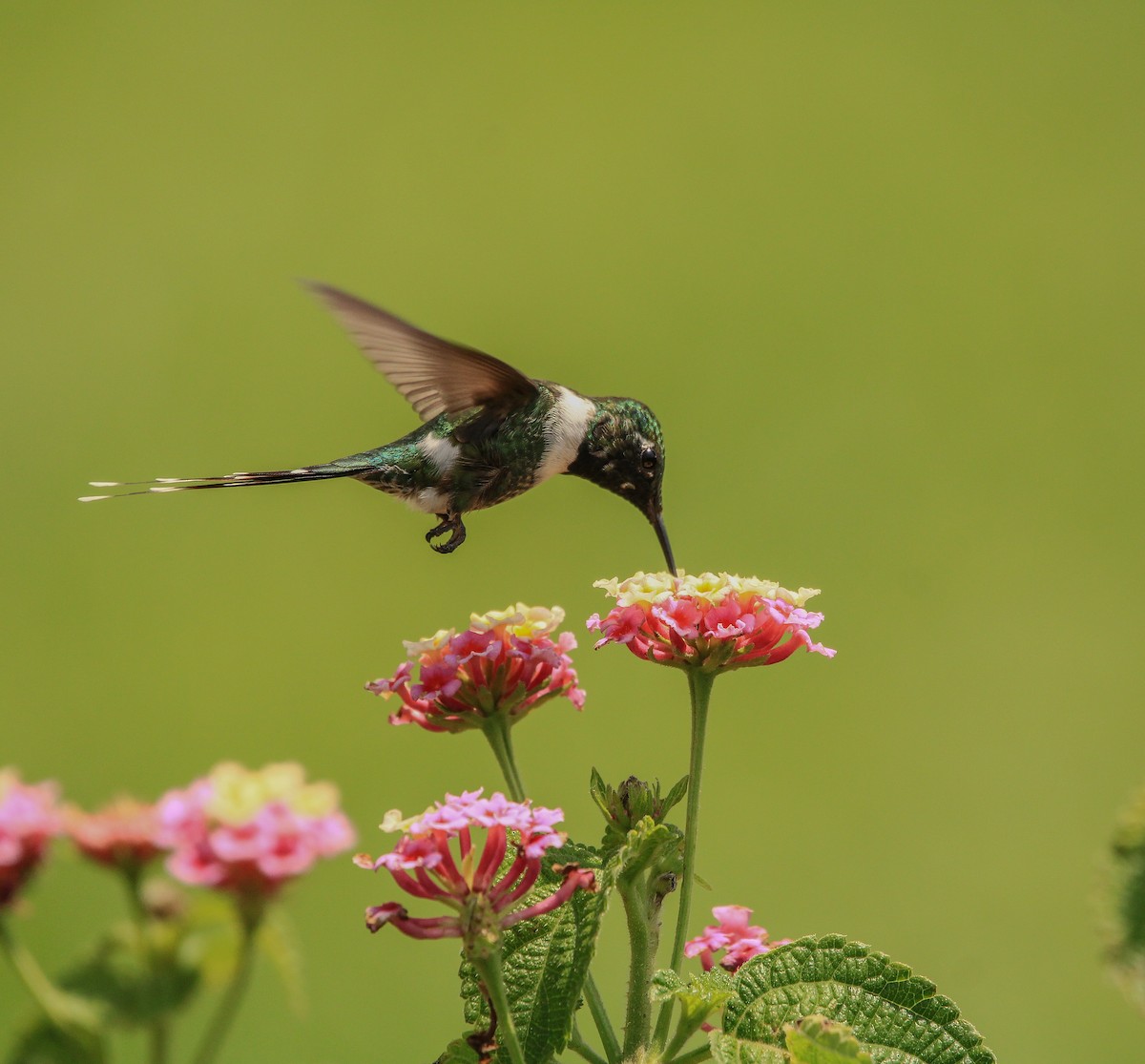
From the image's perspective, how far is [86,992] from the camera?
795 millimetres

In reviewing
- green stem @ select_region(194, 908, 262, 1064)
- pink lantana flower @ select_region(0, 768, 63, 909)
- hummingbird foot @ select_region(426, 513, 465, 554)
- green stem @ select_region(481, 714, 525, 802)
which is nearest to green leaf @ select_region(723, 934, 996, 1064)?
green stem @ select_region(481, 714, 525, 802)

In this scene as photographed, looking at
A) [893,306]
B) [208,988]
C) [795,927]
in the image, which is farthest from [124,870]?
[893,306]

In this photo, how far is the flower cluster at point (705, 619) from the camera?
1249mm

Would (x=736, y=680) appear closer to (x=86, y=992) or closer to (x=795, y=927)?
(x=795, y=927)

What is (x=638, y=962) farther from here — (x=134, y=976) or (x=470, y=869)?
(x=134, y=976)

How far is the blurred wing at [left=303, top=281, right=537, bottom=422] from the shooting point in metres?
1.49

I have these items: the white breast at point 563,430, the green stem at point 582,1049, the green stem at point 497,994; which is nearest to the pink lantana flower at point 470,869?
the green stem at point 497,994

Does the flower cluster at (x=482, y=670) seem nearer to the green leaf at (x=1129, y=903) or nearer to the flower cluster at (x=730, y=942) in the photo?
the flower cluster at (x=730, y=942)

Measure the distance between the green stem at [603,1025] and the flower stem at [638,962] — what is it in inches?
0.4

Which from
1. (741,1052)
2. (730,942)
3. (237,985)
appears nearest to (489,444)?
(730,942)

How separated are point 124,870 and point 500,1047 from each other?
→ 339mm

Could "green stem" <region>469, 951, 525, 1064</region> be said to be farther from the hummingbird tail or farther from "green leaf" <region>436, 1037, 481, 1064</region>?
the hummingbird tail

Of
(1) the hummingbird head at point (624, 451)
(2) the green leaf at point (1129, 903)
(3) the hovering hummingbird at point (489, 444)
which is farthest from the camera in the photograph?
(1) the hummingbird head at point (624, 451)

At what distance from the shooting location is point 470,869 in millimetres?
1027
